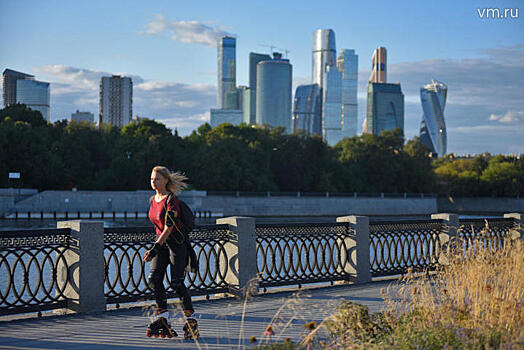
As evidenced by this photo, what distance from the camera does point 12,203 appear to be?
59.1 meters

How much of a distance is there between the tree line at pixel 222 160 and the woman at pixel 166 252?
6148 cm

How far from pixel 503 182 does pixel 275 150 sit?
38429 mm

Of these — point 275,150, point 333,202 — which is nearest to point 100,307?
point 333,202

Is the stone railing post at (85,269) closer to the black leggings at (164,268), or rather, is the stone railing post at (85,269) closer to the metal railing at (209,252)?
the metal railing at (209,252)

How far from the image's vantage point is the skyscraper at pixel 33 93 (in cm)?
16600

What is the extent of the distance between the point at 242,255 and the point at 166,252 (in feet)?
10.3

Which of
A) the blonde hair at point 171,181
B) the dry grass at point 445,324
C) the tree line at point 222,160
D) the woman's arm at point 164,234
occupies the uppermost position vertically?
the tree line at point 222,160

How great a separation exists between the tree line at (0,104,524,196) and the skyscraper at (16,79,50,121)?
89.9m

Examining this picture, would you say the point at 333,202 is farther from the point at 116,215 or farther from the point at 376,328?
the point at 376,328

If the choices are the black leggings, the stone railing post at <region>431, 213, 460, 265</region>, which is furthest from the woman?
the stone railing post at <region>431, 213, 460, 265</region>

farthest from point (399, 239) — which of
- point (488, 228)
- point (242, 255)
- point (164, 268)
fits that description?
point (164, 268)

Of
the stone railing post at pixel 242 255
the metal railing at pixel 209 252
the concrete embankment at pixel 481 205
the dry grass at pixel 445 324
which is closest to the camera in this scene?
the dry grass at pixel 445 324

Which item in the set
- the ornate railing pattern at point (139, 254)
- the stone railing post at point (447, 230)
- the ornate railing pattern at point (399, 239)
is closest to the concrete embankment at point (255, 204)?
the ornate railing pattern at point (399, 239)

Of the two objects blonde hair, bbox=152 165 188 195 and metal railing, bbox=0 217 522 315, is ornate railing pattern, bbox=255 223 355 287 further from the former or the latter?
blonde hair, bbox=152 165 188 195
